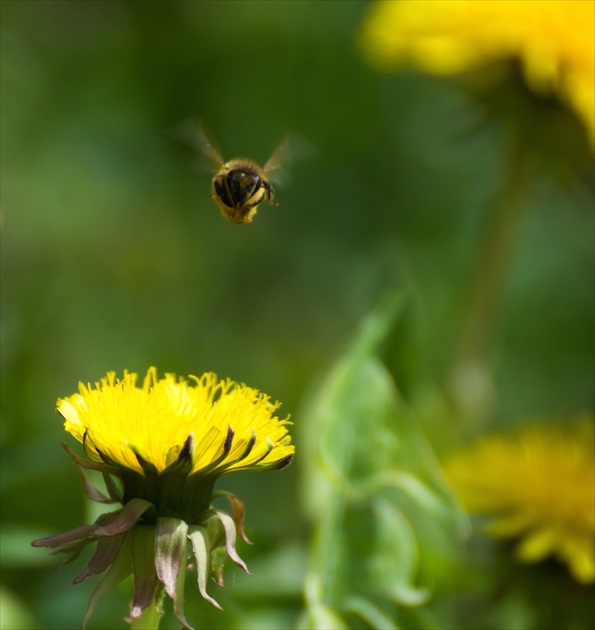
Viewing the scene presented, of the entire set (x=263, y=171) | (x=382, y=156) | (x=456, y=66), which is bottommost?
(x=263, y=171)

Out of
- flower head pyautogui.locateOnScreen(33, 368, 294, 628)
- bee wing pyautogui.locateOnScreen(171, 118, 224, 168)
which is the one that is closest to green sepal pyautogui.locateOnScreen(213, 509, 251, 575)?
flower head pyautogui.locateOnScreen(33, 368, 294, 628)

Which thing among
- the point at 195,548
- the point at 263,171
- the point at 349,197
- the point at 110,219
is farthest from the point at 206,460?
the point at 349,197

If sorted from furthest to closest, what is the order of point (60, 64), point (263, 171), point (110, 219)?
point (60, 64)
point (110, 219)
point (263, 171)

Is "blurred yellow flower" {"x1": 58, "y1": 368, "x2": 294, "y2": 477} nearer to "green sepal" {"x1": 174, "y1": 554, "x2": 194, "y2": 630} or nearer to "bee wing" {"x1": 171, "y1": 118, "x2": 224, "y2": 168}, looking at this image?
"green sepal" {"x1": 174, "y1": 554, "x2": 194, "y2": 630}

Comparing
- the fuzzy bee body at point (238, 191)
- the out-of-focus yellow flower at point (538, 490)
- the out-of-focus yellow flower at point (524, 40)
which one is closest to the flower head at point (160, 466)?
the fuzzy bee body at point (238, 191)

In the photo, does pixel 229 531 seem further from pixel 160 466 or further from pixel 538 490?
pixel 538 490

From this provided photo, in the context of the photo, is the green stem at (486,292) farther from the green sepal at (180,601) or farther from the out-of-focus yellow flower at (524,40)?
the green sepal at (180,601)

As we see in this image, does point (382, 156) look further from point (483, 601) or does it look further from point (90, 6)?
point (483, 601)

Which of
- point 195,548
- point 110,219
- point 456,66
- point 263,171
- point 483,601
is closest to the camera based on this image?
point 195,548
